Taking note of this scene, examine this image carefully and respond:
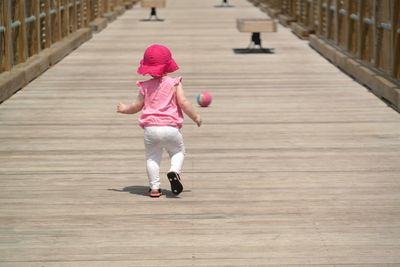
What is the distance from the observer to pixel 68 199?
8.55 m

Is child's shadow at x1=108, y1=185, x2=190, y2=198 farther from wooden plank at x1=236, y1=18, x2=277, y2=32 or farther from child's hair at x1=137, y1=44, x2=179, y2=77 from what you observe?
wooden plank at x1=236, y1=18, x2=277, y2=32

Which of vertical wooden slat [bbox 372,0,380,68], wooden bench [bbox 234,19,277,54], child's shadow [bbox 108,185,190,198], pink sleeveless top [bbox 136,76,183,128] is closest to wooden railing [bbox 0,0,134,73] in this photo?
wooden bench [bbox 234,19,277,54]

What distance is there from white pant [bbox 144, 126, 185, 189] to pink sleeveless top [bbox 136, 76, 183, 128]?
52 millimetres

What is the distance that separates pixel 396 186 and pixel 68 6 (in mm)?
16191

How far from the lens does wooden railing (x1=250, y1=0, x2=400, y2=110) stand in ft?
49.3

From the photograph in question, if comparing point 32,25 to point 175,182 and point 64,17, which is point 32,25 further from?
point 175,182

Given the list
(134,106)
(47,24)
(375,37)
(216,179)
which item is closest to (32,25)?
(47,24)

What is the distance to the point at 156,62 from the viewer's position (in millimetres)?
8234

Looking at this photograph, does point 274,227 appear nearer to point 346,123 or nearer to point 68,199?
point 68,199

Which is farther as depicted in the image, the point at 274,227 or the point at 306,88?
the point at 306,88

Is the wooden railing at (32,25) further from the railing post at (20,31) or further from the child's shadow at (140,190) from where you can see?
the child's shadow at (140,190)

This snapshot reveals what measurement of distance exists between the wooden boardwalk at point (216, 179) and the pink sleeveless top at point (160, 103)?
2.05 ft

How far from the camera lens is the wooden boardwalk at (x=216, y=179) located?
6.94 m

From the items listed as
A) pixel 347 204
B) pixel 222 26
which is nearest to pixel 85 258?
pixel 347 204
